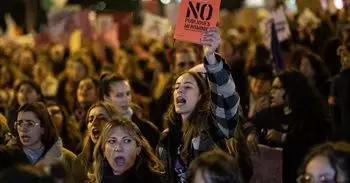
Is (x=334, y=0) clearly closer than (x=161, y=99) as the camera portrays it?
No

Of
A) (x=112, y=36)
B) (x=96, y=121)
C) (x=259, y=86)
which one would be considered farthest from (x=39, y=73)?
(x=96, y=121)

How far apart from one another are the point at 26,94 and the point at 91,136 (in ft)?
9.82

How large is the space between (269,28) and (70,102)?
119 inches

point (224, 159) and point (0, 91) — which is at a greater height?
point (224, 159)

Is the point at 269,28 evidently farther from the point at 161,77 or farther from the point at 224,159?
the point at 224,159

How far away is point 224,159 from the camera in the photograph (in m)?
5.63

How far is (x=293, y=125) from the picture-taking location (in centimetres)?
884

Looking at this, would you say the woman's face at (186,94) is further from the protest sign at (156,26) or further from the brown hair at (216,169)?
the protest sign at (156,26)

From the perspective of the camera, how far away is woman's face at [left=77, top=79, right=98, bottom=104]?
439 inches

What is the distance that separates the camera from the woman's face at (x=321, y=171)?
206 inches

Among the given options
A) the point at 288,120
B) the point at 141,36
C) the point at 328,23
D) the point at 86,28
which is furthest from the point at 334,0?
the point at 288,120

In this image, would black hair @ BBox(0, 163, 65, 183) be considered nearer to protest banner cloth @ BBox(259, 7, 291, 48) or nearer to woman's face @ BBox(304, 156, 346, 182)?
woman's face @ BBox(304, 156, 346, 182)

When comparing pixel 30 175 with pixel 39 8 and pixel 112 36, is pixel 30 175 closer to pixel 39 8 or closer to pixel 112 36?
pixel 112 36

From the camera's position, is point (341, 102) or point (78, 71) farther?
point (78, 71)
